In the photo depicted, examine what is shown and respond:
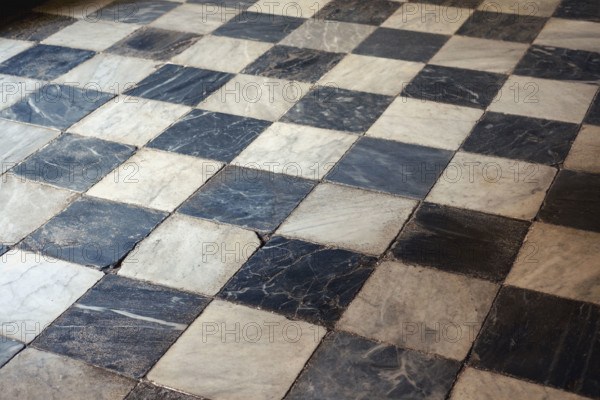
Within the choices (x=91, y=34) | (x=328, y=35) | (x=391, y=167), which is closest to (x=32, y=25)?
(x=91, y=34)

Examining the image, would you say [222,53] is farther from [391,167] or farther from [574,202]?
[574,202]

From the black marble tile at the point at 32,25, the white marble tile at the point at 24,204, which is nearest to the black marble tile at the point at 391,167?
the white marble tile at the point at 24,204

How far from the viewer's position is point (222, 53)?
159 inches

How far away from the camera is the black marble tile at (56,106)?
3.56 m

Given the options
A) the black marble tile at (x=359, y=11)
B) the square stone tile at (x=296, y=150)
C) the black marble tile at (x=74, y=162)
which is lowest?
the black marble tile at (x=74, y=162)

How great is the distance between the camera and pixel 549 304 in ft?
7.77

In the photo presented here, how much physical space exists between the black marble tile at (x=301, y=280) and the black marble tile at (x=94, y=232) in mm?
466

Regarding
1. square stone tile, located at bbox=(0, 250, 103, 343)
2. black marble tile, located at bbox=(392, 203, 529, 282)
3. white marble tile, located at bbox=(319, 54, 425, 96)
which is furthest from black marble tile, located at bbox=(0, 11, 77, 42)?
black marble tile, located at bbox=(392, 203, 529, 282)

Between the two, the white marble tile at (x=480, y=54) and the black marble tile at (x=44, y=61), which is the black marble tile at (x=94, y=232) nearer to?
the black marble tile at (x=44, y=61)

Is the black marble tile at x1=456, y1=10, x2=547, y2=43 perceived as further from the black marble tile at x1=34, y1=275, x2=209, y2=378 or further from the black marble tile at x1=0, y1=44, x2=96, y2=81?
the black marble tile at x1=34, y1=275, x2=209, y2=378

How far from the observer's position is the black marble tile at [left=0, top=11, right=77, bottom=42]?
439 cm

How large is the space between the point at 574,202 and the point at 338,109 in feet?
3.84

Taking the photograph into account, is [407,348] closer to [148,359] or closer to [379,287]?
[379,287]

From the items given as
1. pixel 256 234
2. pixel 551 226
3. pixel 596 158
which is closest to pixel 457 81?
pixel 596 158
